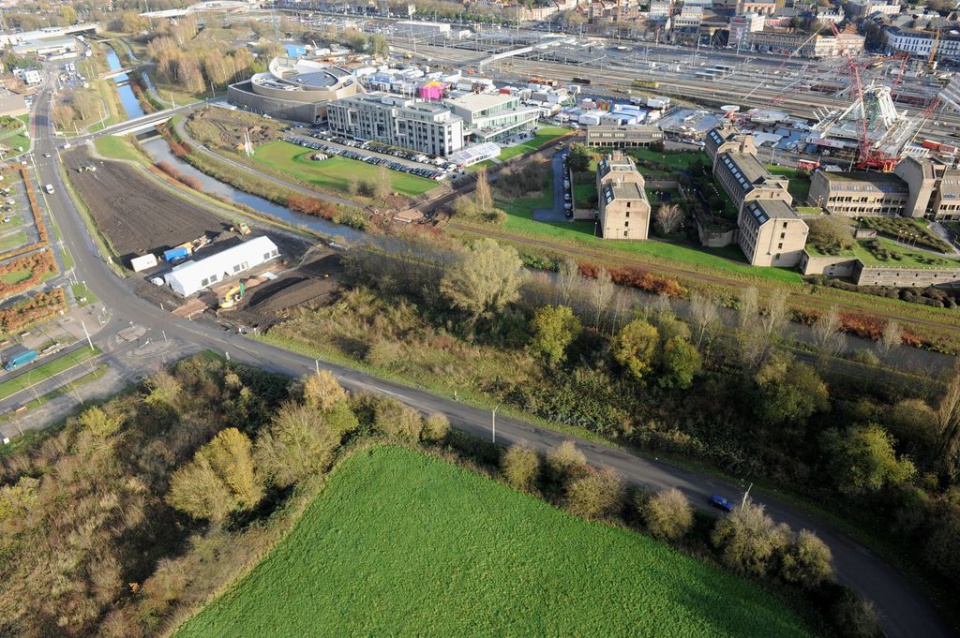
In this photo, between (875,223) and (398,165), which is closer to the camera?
(875,223)

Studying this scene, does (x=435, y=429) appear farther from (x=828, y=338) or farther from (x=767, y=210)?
(x=767, y=210)

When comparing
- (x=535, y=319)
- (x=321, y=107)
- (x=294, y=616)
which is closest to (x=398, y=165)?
(x=321, y=107)

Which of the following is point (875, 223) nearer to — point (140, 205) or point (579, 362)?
point (579, 362)

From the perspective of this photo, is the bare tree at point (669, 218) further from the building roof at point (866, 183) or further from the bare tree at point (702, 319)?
the bare tree at point (702, 319)

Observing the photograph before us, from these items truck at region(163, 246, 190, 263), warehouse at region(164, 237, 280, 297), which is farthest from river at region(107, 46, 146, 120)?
warehouse at region(164, 237, 280, 297)

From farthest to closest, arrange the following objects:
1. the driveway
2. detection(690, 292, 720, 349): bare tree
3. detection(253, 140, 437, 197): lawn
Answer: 1. detection(253, 140, 437, 197): lawn
2. the driveway
3. detection(690, 292, 720, 349): bare tree

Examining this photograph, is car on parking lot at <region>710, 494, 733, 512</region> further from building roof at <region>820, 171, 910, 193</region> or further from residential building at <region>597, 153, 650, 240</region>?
building roof at <region>820, 171, 910, 193</region>
